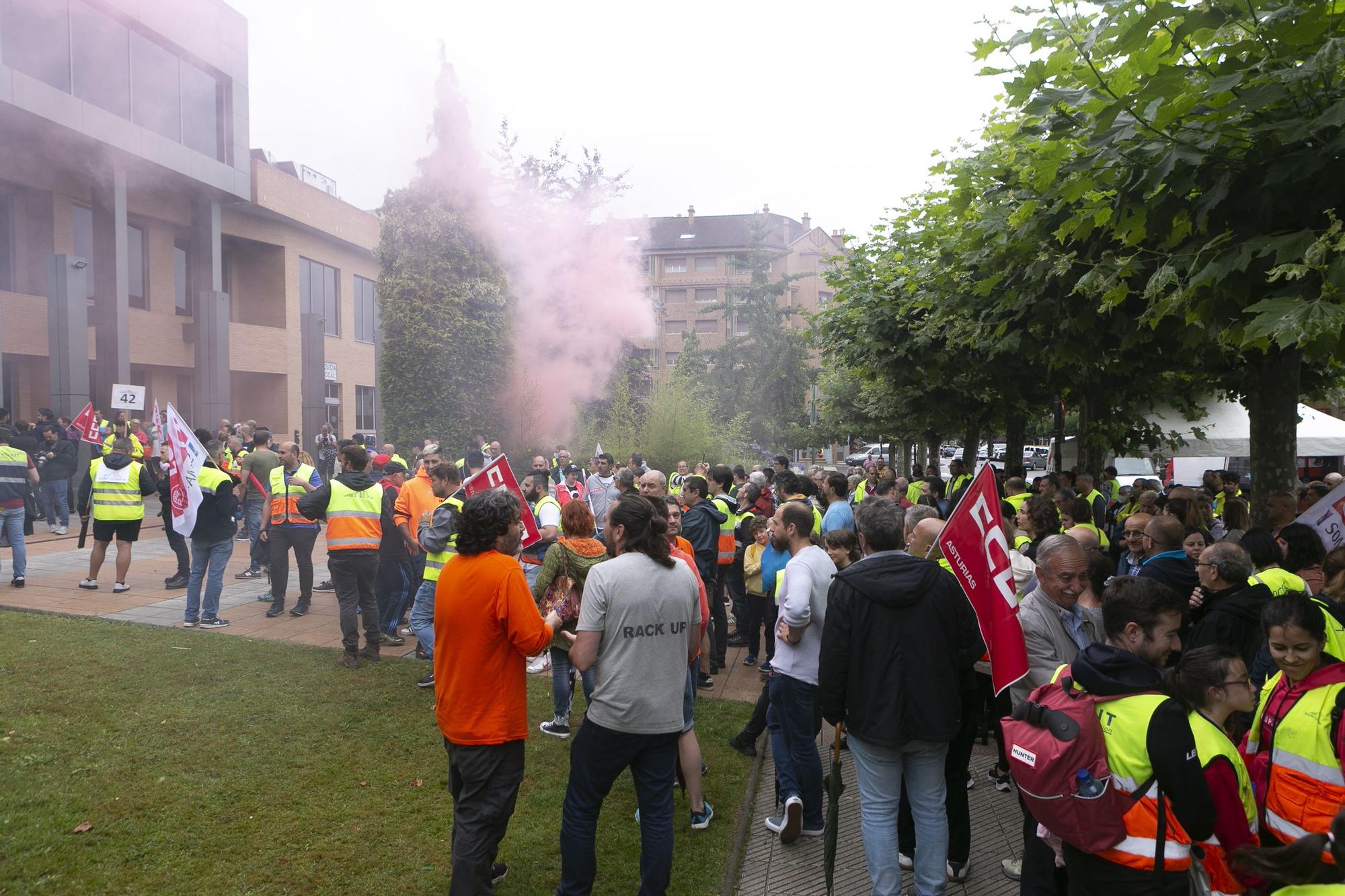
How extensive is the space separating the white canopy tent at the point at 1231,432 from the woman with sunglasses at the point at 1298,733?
13.0 metres

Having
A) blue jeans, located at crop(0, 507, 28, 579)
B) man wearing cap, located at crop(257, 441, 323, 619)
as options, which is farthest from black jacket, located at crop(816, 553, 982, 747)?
blue jeans, located at crop(0, 507, 28, 579)

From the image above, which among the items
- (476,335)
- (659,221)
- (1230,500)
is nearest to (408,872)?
(1230,500)

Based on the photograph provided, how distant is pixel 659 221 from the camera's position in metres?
70.8

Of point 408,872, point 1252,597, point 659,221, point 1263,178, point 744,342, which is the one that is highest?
point 659,221

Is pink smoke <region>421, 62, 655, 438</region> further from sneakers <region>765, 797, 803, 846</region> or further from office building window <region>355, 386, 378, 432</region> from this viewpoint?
sneakers <region>765, 797, 803, 846</region>

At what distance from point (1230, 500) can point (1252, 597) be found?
3.33m

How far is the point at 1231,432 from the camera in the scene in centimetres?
1520

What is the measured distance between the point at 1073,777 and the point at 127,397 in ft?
58.3

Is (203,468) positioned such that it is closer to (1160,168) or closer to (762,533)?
(762,533)

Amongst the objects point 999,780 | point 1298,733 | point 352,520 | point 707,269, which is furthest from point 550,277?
point 707,269

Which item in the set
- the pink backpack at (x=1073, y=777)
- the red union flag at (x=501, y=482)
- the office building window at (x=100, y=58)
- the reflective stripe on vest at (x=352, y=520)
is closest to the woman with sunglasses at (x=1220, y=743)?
the pink backpack at (x=1073, y=777)

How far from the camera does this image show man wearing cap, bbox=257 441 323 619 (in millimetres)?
8727

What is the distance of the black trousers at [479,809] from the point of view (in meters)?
3.56

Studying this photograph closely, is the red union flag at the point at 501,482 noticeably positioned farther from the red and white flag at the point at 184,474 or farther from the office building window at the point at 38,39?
the office building window at the point at 38,39
